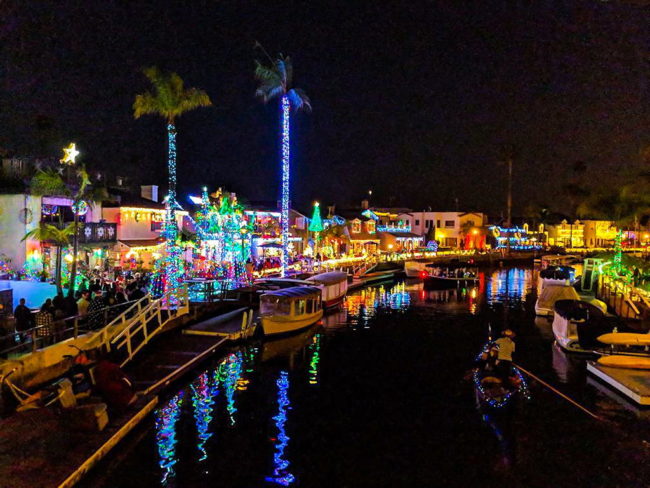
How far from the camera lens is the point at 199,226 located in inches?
1671

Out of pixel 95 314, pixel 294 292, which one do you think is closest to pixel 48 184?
pixel 95 314

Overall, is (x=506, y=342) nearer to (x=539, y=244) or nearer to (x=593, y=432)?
(x=593, y=432)

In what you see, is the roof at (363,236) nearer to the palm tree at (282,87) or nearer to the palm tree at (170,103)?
the palm tree at (282,87)

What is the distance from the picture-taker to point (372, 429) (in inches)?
637

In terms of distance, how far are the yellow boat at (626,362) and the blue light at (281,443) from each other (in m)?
13.7

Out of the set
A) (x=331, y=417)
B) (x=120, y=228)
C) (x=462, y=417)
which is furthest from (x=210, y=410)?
(x=120, y=228)

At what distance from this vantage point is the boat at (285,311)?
29.5 meters

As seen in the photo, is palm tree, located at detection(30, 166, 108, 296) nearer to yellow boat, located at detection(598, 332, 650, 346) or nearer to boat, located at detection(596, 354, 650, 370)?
boat, located at detection(596, 354, 650, 370)

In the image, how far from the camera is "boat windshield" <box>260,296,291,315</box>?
30.2 m

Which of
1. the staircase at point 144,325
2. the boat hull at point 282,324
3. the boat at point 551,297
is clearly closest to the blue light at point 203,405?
the staircase at point 144,325

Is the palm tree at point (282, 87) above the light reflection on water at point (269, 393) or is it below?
above

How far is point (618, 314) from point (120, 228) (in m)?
37.1

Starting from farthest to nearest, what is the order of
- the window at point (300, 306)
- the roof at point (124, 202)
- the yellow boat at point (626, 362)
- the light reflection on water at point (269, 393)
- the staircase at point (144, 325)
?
the roof at point (124, 202) → the window at point (300, 306) → the yellow boat at point (626, 362) → the staircase at point (144, 325) → the light reflection on water at point (269, 393)

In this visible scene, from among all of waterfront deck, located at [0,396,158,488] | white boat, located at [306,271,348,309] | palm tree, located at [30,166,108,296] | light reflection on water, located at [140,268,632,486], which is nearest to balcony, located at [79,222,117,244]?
palm tree, located at [30,166,108,296]
